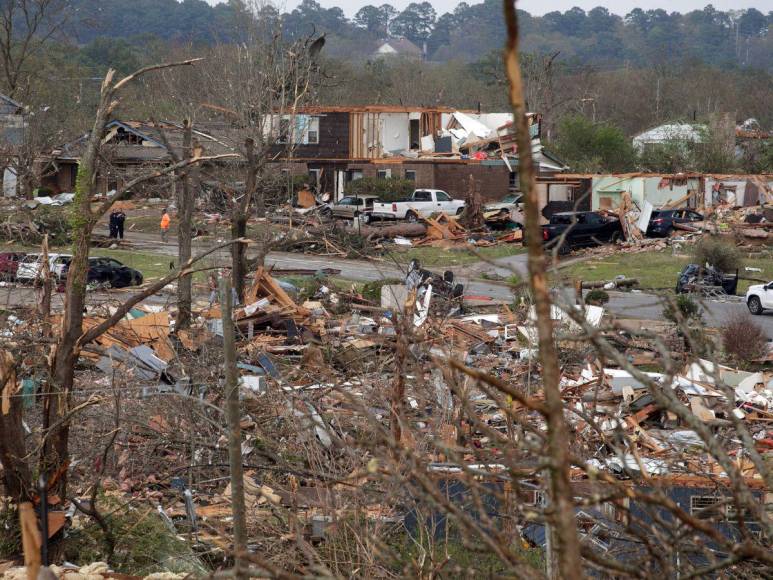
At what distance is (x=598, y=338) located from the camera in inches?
127

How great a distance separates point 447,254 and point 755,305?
43.3 feet

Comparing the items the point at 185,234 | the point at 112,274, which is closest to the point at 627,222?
the point at 112,274

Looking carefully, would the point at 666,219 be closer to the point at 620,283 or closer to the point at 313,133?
the point at 620,283

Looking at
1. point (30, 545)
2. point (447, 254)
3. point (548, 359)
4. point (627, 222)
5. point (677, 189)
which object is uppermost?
point (548, 359)

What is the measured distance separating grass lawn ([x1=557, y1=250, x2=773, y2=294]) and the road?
1.77m

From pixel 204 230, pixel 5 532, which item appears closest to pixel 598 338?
pixel 5 532

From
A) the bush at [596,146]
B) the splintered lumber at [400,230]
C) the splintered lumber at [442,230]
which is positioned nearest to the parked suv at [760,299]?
the splintered lumber at [442,230]

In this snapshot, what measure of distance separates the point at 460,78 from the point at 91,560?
83.7m

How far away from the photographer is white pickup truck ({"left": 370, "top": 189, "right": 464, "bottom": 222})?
4175cm

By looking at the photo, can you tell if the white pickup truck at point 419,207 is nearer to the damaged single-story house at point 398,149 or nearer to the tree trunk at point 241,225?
the damaged single-story house at point 398,149

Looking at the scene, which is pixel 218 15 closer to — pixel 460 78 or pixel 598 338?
pixel 460 78

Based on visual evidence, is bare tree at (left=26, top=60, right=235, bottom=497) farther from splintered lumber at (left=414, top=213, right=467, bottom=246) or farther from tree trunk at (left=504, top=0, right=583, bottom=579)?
splintered lumber at (left=414, top=213, right=467, bottom=246)

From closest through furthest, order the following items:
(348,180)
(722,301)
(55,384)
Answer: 1. (55,384)
2. (722,301)
3. (348,180)

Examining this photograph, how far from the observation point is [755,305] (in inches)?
919
